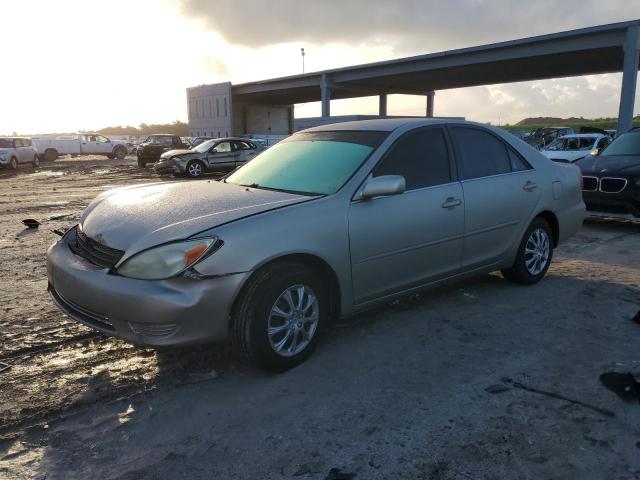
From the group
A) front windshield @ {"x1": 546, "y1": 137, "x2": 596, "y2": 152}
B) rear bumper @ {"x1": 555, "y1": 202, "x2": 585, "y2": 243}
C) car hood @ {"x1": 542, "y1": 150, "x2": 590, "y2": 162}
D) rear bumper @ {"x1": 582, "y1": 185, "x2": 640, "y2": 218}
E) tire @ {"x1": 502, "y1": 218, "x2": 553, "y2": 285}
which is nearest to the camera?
tire @ {"x1": 502, "y1": 218, "x2": 553, "y2": 285}

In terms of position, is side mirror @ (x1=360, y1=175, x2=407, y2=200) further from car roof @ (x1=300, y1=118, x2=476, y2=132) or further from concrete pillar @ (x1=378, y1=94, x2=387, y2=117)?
concrete pillar @ (x1=378, y1=94, x2=387, y2=117)

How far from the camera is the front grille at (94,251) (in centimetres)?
324

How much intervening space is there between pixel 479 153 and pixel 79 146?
116 ft

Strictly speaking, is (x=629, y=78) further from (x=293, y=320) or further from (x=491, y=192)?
(x=293, y=320)

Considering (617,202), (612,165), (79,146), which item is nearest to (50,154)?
(79,146)

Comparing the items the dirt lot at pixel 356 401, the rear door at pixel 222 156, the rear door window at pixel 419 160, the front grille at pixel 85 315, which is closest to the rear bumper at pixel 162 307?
the front grille at pixel 85 315

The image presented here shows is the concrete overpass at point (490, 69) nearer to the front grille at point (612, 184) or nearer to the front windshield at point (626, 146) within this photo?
the front windshield at point (626, 146)

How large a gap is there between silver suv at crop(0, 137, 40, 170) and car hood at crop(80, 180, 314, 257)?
Result: 23930 millimetres

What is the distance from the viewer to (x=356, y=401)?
3072mm

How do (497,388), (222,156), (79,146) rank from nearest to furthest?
(497,388) < (222,156) < (79,146)

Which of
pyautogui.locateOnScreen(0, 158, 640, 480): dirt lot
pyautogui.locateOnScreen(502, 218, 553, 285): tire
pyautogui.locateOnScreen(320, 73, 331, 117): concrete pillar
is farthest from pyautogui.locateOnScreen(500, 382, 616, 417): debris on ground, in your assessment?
pyautogui.locateOnScreen(320, 73, 331, 117): concrete pillar

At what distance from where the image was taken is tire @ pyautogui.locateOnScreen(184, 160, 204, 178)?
1939 centimetres

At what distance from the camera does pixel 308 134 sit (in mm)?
4695

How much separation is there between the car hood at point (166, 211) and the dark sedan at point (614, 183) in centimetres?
640
